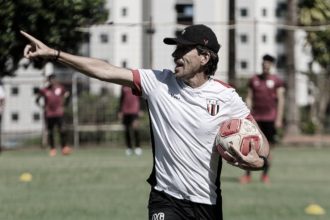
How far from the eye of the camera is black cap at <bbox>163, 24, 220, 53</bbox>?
22.7 feet

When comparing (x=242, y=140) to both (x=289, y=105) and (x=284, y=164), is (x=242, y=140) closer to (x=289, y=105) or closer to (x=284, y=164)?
(x=284, y=164)

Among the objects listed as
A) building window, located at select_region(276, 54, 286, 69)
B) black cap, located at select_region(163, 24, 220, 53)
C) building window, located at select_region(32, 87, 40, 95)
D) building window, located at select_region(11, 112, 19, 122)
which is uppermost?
black cap, located at select_region(163, 24, 220, 53)

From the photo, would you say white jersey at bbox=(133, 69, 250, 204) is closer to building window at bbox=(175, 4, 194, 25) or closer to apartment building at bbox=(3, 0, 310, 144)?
apartment building at bbox=(3, 0, 310, 144)

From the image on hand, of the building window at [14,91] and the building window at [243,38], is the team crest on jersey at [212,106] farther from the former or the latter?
the building window at [243,38]

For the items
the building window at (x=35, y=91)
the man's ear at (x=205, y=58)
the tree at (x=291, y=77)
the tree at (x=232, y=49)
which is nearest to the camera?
the man's ear at (x=205, y=58)

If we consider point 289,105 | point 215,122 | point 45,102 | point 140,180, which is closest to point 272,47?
point 289,105

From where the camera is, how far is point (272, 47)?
98188 millimetres

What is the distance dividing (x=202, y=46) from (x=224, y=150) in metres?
0.75

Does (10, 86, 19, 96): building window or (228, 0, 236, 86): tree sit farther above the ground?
(228, 0, 236, 86): tree

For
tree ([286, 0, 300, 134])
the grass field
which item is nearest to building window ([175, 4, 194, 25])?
tree ([286, 0, 300, 134])

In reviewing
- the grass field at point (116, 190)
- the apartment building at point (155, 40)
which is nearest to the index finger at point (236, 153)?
the grass field at point (116, 190)

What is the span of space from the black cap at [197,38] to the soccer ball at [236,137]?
56 cm

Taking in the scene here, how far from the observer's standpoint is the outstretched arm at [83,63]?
21.6 ft

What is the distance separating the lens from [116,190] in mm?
15078
